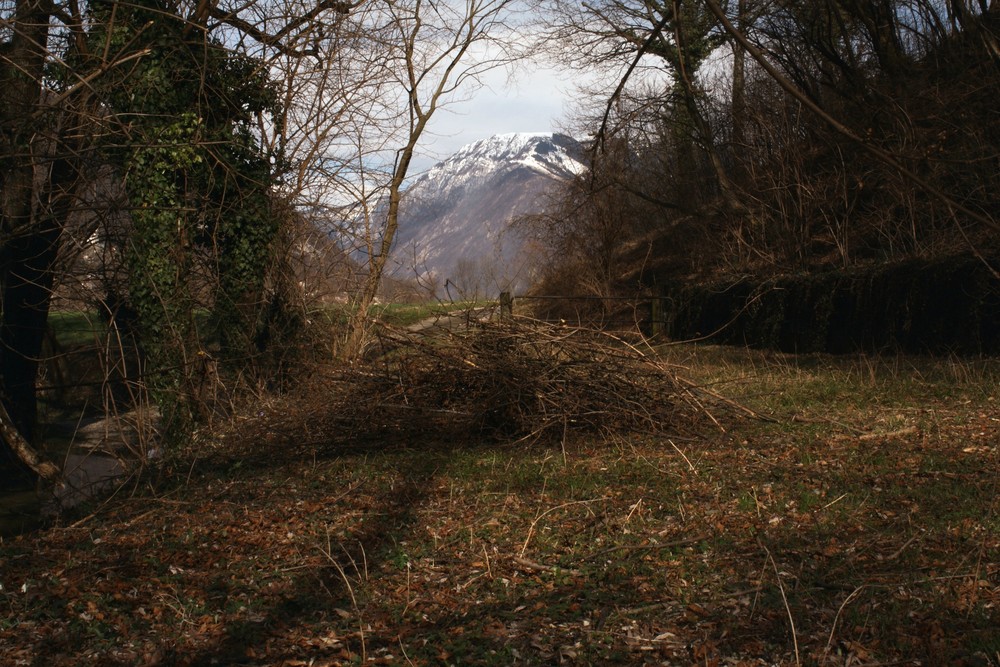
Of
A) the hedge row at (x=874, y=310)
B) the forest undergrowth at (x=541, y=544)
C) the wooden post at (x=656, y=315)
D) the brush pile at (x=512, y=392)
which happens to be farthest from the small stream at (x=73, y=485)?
the wooden post at (x=656, y=315)

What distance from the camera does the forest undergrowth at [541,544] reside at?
3.32m

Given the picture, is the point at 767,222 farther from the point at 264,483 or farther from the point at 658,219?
the point at 264,483

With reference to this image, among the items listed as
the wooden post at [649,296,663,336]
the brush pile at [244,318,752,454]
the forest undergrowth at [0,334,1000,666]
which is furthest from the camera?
the wooden post at [649,296,663,336]

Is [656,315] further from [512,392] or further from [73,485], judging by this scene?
[73,485]

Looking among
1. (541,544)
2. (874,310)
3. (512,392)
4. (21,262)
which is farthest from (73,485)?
(874,310)

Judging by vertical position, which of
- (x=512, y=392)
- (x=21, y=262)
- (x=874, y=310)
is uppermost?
(x=21, y=262)

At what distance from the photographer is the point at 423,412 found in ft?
23.9

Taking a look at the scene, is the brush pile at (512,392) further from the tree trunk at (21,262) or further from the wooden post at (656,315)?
the wooden post at (656,315)

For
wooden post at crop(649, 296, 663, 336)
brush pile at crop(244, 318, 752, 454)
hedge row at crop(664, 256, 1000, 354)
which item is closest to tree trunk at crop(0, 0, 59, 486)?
brush pile at crop(244, 318, 752, 454)

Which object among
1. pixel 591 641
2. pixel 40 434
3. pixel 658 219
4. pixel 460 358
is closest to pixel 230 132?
pixel 40 434

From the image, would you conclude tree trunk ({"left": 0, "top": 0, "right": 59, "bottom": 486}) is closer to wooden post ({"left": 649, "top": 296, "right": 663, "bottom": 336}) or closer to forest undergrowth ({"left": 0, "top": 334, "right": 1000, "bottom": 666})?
forest undergrowth ({"left": 0, "top": 334, "right": 1000, "bottom": 666})

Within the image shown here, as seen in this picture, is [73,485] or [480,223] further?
[480,223]

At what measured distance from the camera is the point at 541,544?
4.51 metres

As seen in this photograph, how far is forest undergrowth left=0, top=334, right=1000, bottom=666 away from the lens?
10.9 feet
